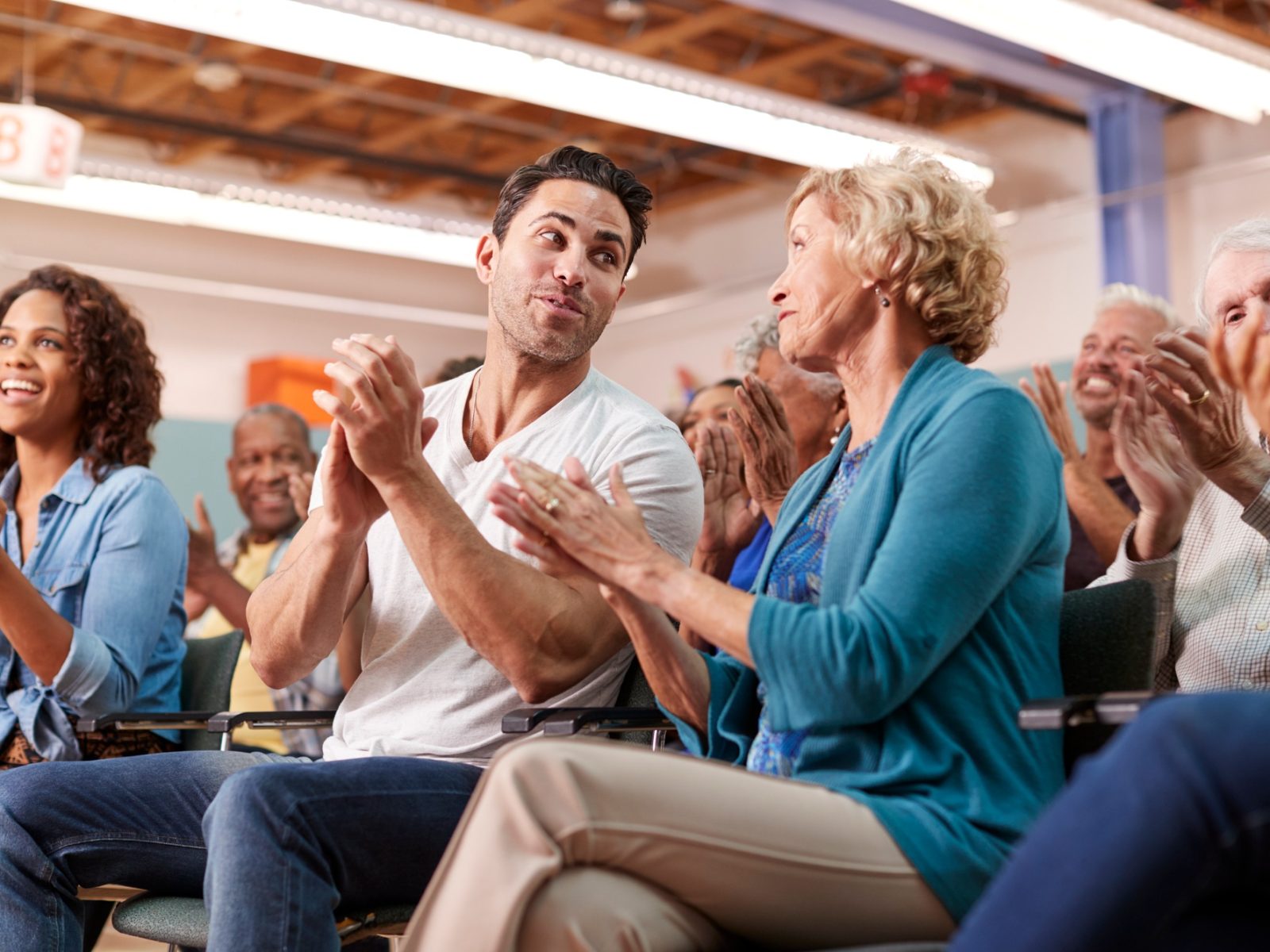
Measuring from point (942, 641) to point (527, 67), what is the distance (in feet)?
13.6

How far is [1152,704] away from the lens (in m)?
1.14

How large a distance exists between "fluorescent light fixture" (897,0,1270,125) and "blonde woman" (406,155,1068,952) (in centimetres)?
323

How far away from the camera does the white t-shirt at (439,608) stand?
2.02m

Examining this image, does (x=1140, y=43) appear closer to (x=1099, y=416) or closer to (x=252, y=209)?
(x=1099, y=416)

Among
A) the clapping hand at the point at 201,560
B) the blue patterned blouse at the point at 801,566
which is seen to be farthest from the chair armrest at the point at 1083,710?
the clapping hand at the point at 201,560

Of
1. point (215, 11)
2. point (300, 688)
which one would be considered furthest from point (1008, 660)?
point (215, 11)

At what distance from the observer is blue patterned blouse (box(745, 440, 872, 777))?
1.65 meters

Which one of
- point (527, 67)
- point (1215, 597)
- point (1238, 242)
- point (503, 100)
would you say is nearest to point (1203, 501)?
point (1215, 597)

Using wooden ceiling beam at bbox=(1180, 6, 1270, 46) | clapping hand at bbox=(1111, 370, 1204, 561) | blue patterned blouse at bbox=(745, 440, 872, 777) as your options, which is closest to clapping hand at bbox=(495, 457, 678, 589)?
blue patterned blouse at bbox=(745, 440, 872, 777)

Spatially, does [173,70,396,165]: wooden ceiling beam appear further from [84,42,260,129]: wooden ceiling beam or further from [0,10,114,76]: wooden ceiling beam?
[0,10,114,76]: wooden ceiling beam

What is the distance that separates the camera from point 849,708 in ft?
4.73

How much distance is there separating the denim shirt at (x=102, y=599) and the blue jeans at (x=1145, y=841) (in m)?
1.92

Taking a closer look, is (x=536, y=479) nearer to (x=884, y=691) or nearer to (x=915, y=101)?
(x=884, y=691)

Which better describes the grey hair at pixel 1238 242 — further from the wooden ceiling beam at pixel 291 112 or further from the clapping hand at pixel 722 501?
the wooden ceiling beam at pixel 291 112
